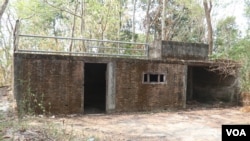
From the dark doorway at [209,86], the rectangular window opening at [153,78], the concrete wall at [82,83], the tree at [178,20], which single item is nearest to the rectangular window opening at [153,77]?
the rectangular window opening at [153,78]

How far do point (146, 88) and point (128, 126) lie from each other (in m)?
3.15

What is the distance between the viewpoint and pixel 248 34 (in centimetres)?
1227

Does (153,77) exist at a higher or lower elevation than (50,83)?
higher

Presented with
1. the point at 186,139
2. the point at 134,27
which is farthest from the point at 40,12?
the point at 186,139

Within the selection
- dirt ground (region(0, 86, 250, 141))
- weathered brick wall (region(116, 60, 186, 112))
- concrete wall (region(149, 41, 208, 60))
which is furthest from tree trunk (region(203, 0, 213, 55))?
dirt ground (region(0, 86, 250, 141))

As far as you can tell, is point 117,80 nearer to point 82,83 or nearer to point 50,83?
point 82,83

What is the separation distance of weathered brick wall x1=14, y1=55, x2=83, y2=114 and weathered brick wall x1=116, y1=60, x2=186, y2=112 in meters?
1.68

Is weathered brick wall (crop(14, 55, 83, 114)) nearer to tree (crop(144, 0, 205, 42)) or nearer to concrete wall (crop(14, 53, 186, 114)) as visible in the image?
concrete wall (crop(14, 53, 186, 114))

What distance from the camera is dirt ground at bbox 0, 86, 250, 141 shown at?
5.51m

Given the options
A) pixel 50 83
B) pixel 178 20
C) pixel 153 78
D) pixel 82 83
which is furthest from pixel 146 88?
pixel 178 20

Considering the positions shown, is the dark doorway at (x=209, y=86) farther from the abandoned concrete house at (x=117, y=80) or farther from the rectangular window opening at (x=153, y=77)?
the rectangular window opening at (x=153, y=77)

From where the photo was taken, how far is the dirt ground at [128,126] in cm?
551

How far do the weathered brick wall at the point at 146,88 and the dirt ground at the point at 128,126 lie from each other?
43 cm

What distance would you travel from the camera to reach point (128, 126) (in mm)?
8586
